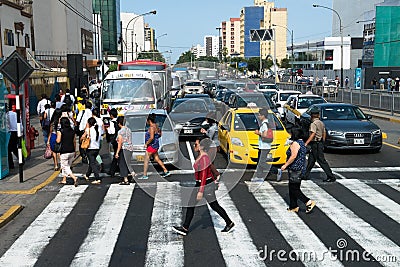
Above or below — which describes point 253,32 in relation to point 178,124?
above

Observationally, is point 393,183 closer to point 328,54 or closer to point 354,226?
point 354,226

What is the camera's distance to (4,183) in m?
12.1

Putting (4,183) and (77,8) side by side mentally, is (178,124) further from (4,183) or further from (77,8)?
(77,8)

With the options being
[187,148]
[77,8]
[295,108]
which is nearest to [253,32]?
[77,8]

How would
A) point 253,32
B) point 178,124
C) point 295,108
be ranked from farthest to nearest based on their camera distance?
point 253,32 → point 295,108 → point 178,124

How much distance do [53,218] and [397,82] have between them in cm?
4386

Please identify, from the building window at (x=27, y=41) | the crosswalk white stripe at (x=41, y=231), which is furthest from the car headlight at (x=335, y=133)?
the building window at (x=27, y=41)

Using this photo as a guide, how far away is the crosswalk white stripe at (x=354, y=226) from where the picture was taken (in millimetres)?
7263

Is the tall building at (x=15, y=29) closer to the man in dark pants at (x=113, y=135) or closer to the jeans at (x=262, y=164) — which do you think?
the man in dark pants at (x=113, y=135)

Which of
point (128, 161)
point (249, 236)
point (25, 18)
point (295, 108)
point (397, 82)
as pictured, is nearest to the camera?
point (249, 236)

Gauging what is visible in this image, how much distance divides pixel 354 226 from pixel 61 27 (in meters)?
58.4

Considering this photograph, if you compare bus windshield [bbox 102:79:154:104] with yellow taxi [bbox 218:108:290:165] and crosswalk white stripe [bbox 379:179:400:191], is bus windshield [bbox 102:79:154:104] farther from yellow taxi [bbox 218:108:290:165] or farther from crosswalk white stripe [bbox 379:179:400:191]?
crosswalk white stripe [bbox 379:179:400:191]

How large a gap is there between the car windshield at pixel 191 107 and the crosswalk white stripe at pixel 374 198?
9.18 metres

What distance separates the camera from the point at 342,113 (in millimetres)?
16906
